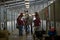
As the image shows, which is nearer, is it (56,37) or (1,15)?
(56,37)

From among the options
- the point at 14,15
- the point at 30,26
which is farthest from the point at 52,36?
the point at 14,15

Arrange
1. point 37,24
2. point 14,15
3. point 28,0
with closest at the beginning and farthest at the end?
point 37,24, point 28,0, point 14,15

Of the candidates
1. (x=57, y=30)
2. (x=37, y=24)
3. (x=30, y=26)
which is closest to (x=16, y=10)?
(x=30, y=26)

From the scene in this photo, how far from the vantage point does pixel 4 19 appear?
10117 mm

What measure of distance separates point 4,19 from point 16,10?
17.7 feet

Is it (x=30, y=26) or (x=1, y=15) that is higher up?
(x=1, y=15)

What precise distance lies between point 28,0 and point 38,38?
7244 millimetres

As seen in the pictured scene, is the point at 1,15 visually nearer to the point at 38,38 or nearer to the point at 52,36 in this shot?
the point at 38,38

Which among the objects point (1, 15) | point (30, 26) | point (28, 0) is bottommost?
point (30, 26)

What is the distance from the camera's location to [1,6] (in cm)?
987

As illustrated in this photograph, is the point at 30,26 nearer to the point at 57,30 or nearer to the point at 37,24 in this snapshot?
the point at 37,24

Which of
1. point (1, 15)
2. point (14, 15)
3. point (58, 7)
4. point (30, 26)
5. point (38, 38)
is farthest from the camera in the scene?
point (14, 15)

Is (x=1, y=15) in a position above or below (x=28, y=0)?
below

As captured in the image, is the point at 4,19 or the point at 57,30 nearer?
the point at 57,30
